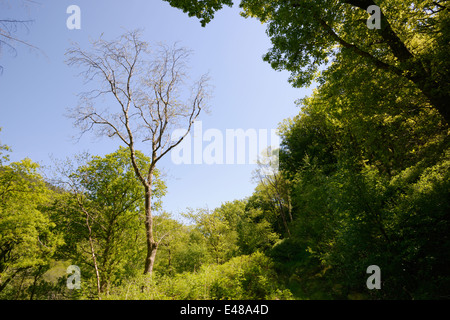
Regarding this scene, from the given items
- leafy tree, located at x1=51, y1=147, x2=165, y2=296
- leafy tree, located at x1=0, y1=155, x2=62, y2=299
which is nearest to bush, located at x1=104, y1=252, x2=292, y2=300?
leafy tree, located at x1=51, y1=147, x2=165, y2=296

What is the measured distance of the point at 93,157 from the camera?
14.9 m

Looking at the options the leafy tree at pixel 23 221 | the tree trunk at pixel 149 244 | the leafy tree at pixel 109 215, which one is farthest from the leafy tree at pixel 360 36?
the leafy tree at pixel 23 221

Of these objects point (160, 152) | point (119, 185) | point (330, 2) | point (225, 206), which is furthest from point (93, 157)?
point (225, 206)

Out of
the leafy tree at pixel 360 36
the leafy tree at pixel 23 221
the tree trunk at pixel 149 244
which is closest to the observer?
the leafy tree at pixel 360 36

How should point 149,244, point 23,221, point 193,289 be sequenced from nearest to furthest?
point 193,289 → point 149,244 → point 23,221

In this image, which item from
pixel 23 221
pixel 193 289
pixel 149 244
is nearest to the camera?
pixel 193 289

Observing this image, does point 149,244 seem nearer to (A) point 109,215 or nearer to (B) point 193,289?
(B) point 193,289

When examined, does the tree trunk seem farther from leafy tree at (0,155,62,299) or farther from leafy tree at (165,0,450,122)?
leafy tree at (0,155,62,299)

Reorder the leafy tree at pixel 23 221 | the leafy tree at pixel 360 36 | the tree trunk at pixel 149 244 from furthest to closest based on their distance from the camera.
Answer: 1. the leafy tree at pixel 23 221
2. the tree trunk at pixel 149 244
3. the leafy tree at pixel 360 36

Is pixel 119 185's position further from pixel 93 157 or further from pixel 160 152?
pixel 160 152

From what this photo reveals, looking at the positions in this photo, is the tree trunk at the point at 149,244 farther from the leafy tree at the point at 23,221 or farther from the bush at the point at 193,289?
Result: the leafy tree at the point at 23,221

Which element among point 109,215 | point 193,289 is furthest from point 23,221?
point 193,289

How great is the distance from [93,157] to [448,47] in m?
20.2
